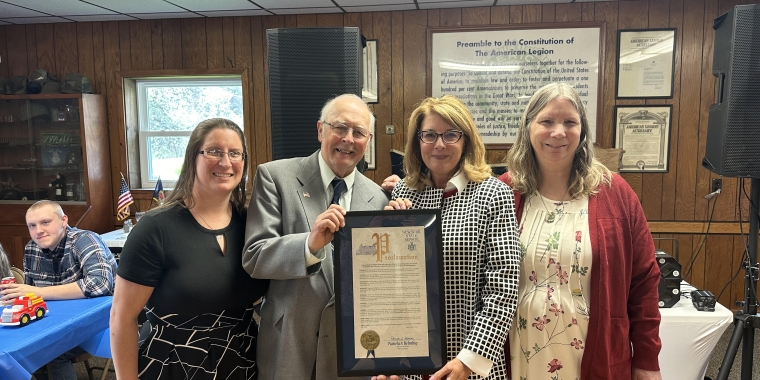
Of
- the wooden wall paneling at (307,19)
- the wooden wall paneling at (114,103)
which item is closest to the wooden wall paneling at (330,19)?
the wooden wall paneling at (307,19)

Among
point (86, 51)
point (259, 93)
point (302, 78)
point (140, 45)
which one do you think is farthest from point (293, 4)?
point (86, 51)

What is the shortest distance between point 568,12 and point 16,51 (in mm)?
5094

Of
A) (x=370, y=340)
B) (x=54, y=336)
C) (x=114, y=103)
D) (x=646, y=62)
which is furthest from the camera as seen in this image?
(x=114, y=103)

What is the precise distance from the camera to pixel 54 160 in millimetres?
4332

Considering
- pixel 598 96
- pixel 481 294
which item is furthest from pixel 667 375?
pixel 598 96

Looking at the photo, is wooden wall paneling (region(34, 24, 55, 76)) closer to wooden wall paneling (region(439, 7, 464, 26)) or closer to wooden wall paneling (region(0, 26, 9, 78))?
wooden wall paneling (region(0, 26, 9, 78))

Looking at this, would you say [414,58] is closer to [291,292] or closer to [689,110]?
[689,110]

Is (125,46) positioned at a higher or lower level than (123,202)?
higher

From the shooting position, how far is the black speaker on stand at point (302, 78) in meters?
2.01

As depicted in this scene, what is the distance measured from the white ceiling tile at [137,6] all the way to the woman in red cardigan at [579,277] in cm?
345

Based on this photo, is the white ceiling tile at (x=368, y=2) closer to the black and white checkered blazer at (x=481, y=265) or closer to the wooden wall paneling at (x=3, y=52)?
the black and white checkered blazer at (x=481, y=265)

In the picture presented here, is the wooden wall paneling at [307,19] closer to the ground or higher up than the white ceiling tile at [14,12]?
closer to the ground

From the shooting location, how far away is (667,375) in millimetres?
2264

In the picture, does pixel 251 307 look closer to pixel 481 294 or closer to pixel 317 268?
pixel 317 268
